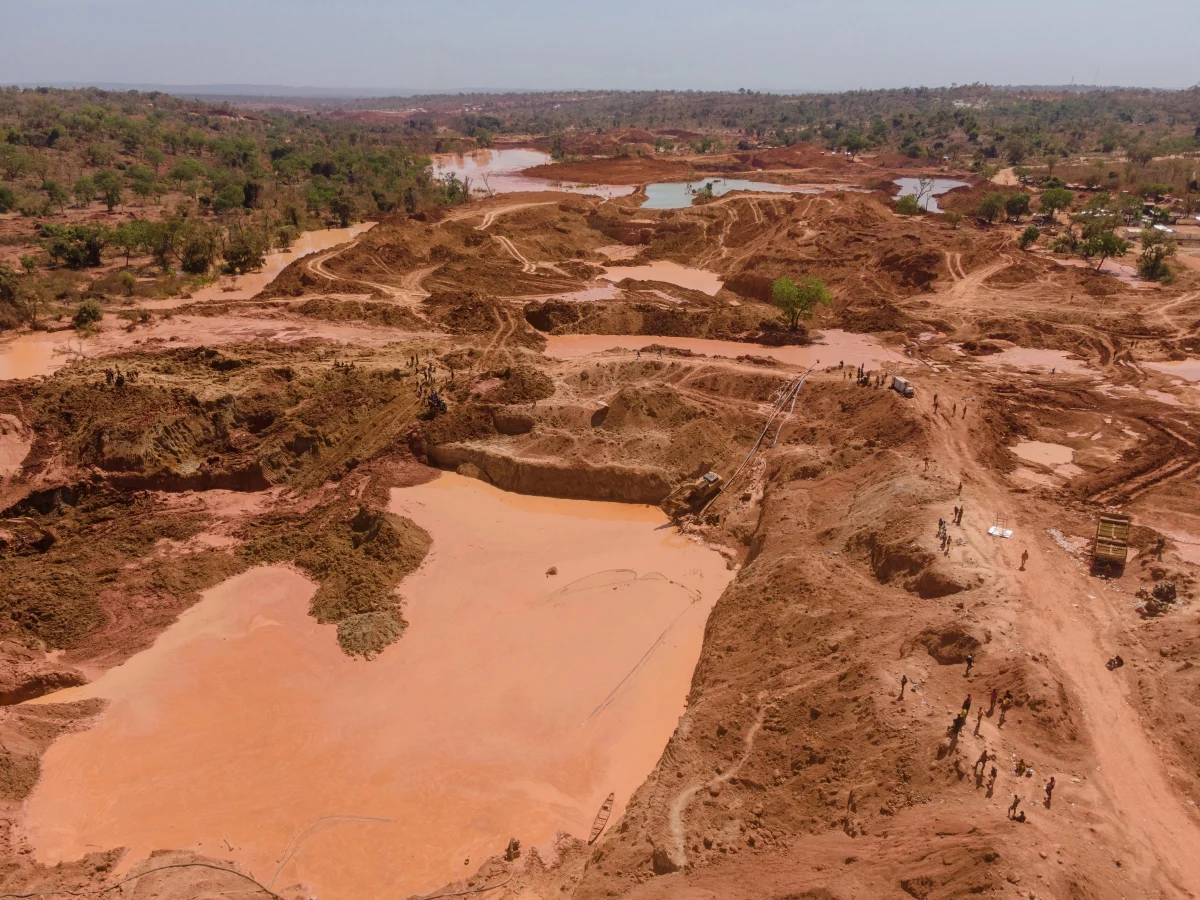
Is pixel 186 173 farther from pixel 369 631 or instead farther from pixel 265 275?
pixel 369 631

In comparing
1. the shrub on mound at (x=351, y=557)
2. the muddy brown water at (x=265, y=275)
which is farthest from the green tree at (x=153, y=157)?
the shrub on mound at (x=351, y=557)

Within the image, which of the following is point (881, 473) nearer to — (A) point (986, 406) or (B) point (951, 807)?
(A) point (986, 406)

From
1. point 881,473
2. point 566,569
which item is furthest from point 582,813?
point 881,473

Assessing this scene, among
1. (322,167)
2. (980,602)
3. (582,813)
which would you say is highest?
(322,167)

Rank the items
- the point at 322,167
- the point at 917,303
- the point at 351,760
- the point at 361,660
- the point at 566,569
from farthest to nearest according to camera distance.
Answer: the point at 322,167, the point at 917,303, the point at 566,569, the point at 361,660, the point at 351,760

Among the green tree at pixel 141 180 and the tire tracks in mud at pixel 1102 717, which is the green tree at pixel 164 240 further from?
the tire tracks in mud at pixel 1102 717

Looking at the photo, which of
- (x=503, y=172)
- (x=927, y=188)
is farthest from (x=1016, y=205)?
(x=503, y=172)
